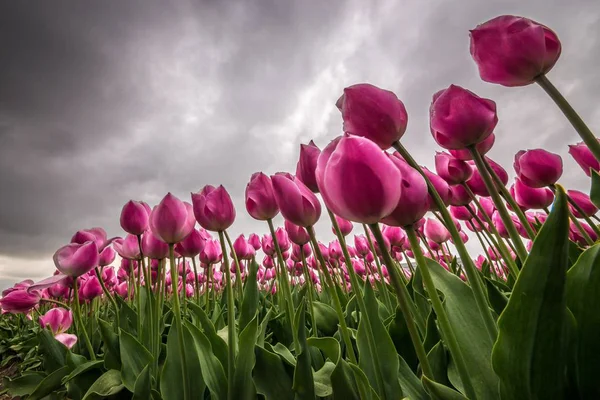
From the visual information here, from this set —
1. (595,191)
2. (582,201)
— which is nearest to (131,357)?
(595,191)

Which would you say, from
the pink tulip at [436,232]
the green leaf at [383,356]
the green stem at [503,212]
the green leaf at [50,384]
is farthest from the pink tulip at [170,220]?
the pink tulip at [436,232]

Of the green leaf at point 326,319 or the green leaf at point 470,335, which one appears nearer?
the green leaf at point 470,335

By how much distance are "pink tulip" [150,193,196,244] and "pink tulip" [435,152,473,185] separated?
74 centimetres

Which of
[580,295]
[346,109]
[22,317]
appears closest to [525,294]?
[580,295]

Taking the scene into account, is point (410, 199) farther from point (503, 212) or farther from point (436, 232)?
point (436, 232)

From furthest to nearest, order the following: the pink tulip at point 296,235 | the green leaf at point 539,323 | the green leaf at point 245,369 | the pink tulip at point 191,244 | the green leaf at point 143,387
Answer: the pink tulip at point 191,244
the pink tulip at point 296,235
the green leaf at point 143,387
the green leaf at point 245,369
the green leaf at point 539,323

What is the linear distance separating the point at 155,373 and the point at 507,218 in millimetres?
1152

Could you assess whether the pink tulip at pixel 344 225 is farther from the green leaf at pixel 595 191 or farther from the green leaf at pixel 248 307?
the green leaf at pixel 595 191

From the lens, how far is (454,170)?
35.3 inches

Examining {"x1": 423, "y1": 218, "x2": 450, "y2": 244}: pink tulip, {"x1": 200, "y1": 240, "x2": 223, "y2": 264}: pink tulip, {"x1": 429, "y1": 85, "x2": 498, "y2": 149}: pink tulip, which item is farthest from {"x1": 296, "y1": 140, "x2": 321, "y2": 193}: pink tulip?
{"x1": 423, "y1": 218, "x2": 450, "y2": 244}: pink tulip

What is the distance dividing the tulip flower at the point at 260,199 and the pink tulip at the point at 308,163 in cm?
16

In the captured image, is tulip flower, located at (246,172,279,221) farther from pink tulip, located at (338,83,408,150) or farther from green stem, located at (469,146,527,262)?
green stem, located at (469,146,527,262)

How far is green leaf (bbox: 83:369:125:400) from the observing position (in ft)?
3.56

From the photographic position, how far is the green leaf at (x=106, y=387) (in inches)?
42.7
